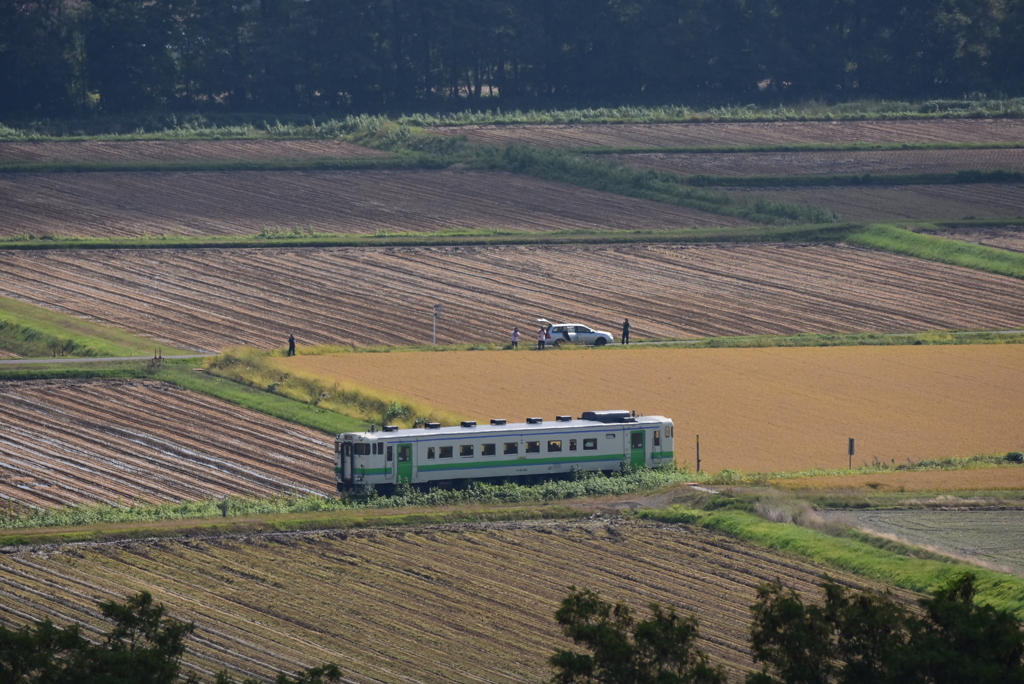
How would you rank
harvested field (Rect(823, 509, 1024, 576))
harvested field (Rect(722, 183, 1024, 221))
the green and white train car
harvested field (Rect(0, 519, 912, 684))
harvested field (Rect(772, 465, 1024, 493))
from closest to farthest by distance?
harvested field (Rect(0, 519, 912, 684)), harvested field (Rect(823, 509, 1024, 576)), the green and white train car, harvested field (Rect(772, 465, 1024, 493)), harvested field (Rect(722, 183, 1024, 221))

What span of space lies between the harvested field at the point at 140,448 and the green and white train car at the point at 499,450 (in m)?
2.10

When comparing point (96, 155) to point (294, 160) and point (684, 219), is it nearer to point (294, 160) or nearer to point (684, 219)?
point (294, 160)

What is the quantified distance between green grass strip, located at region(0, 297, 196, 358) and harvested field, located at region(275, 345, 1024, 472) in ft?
21.5

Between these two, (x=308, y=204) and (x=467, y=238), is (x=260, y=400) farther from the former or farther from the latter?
(x=308, y=204)

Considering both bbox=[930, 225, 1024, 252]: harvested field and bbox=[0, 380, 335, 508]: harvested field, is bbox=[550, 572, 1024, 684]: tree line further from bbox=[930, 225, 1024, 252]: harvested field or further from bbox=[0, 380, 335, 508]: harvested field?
bbox=[930, 225, 1024, 252]: harvested field

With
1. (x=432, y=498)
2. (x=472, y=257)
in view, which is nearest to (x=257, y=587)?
(x=432, y=498)

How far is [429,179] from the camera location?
96.3 meters

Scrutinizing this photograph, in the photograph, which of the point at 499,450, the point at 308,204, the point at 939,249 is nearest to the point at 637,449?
the point at 499,450

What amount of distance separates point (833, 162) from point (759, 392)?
46199 mm

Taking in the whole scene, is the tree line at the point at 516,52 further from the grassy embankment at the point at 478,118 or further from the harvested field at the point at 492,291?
the harvested field at the point at 492,291

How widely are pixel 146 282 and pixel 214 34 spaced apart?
56861mm

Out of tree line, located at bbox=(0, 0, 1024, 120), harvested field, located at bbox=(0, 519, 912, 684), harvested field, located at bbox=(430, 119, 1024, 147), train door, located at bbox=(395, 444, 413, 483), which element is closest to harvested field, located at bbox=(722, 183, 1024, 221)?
harvested field, located at bbox=(430, 119, 1024, 147)

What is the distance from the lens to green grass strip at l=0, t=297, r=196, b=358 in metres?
62.7

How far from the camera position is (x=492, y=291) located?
2948 inches
